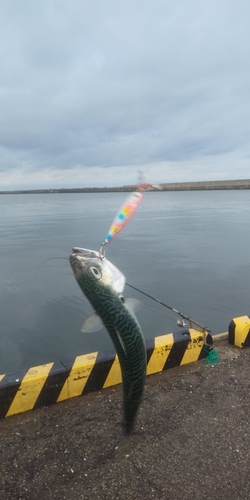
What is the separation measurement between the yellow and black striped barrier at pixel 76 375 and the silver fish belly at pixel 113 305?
2003 mm

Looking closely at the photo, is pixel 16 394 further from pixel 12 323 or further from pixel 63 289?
pixel 63 289

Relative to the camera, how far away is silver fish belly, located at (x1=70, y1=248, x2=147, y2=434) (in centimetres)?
198

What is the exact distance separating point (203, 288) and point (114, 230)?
10211mm

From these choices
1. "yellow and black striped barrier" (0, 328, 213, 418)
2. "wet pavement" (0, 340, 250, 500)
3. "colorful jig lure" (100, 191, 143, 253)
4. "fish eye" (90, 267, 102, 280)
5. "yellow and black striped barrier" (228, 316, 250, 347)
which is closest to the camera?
"fish eye" (90, 267, 102, 280)

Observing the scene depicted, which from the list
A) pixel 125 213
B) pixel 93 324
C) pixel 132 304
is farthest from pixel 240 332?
pixel 125 213

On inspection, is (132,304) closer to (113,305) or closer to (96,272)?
(113,305)

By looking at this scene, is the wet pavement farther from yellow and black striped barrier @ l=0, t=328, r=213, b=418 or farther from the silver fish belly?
the silver fish belly

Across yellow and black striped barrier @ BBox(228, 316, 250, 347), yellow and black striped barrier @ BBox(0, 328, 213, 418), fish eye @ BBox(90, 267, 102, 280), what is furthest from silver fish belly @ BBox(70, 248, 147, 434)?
yellow and black striped barrier @ BBox(228, 316, 250, 347)

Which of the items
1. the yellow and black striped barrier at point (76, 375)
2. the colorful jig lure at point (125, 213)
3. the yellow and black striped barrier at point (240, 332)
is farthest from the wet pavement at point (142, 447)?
the colorful jig lure at point (125, 213)

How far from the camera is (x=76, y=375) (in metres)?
4.11

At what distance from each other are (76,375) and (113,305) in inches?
93.9

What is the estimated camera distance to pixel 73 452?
3385mm

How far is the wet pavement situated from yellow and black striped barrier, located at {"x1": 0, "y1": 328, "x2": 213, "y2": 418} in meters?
0.11

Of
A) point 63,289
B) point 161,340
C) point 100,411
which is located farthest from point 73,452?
point 63,289
